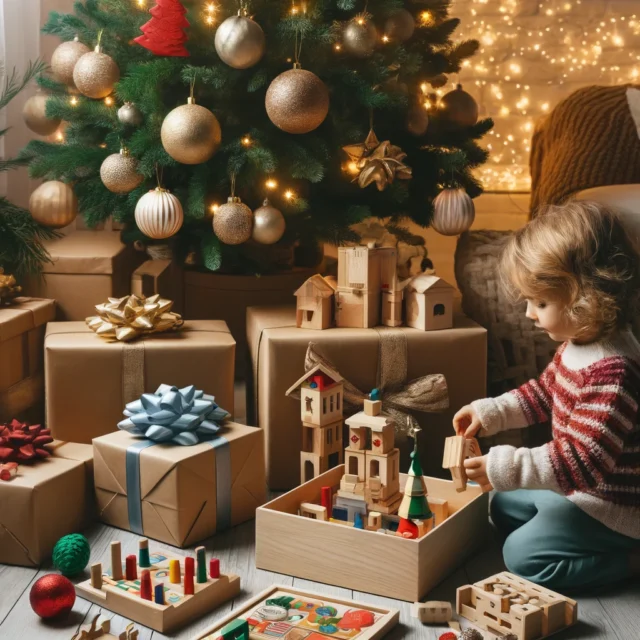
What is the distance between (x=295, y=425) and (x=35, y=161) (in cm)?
89

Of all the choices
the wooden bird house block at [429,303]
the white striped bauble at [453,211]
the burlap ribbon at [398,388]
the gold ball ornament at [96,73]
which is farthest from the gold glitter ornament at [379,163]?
the gold ball ornament at [96,73]

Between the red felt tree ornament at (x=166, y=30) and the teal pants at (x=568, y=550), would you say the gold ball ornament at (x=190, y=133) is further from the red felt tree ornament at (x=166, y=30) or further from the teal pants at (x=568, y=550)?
the teal pants at (x=568, y=550)

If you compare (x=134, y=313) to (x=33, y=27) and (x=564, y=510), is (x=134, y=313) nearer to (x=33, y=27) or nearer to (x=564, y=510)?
(x=564, y=510)

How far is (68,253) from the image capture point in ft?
6.54

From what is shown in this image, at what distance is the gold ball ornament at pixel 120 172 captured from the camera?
6.04 feet

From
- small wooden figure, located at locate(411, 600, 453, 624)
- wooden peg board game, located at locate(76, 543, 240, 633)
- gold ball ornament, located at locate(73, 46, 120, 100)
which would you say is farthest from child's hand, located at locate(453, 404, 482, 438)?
gold ball ornament, located at locate(73, 46, 120, 100)

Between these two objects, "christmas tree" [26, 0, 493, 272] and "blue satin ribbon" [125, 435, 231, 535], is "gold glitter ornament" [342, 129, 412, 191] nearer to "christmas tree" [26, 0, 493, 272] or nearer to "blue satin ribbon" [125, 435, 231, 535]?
"christmas tree" [26, 0, 493, 272]

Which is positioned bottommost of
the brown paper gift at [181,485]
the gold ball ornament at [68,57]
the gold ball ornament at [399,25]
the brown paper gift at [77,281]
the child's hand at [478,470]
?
the brown paper gift at [181,485]

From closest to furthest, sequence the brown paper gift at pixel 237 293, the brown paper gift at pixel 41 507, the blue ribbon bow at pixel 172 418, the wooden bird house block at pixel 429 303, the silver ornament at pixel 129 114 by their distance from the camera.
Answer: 1. the brown paper gift at pixel 41 507
2. the blue ribbon bow at pixel 172 418
3. the wooden bird house block at pixel 429 303
4. the silver ornament at pixel 129 114
5. the brown paper gift at pixel 237 293

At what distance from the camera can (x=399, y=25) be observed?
1867 millimetres

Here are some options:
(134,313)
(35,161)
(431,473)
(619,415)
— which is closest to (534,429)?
(431,473)

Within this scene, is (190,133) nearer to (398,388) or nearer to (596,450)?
(398,388)

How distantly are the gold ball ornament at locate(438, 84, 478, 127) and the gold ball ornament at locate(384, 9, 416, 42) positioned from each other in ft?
0.69

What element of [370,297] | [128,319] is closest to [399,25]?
[370,297]
